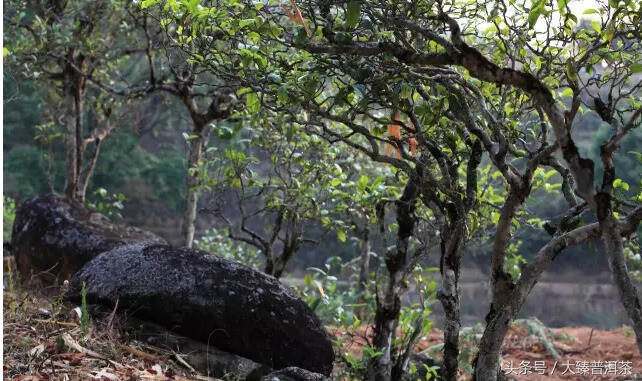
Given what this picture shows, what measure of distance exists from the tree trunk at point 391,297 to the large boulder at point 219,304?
450mm

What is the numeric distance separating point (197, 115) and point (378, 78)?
466cm

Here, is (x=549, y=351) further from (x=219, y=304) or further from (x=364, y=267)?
(x=219, y=304)

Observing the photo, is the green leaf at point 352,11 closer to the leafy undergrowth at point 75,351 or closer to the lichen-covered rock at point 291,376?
the lichen-covered rock at point 291,376

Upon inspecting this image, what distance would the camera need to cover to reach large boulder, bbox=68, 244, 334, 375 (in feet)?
14.4

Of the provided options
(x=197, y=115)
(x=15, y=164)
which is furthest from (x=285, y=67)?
(x=15, y=164)

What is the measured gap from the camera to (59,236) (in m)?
6.83

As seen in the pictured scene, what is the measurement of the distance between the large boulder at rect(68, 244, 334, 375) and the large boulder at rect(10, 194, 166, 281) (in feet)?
6.55

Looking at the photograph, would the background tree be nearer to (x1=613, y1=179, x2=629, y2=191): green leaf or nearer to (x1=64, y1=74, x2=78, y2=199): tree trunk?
(x1=64, y1=74, x2=78, y2=199): tree trunk

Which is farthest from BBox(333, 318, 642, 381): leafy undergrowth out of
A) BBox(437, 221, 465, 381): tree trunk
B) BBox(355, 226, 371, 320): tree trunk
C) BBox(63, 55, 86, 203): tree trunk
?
BBox(63, 55, 86, 203): tree trunk

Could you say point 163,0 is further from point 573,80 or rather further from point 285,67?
point 573,80

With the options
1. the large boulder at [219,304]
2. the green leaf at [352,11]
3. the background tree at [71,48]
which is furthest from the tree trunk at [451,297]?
the background tree at [71,48]

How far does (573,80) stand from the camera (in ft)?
9.59

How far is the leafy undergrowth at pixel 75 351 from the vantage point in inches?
139

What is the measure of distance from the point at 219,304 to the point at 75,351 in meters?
0.95
